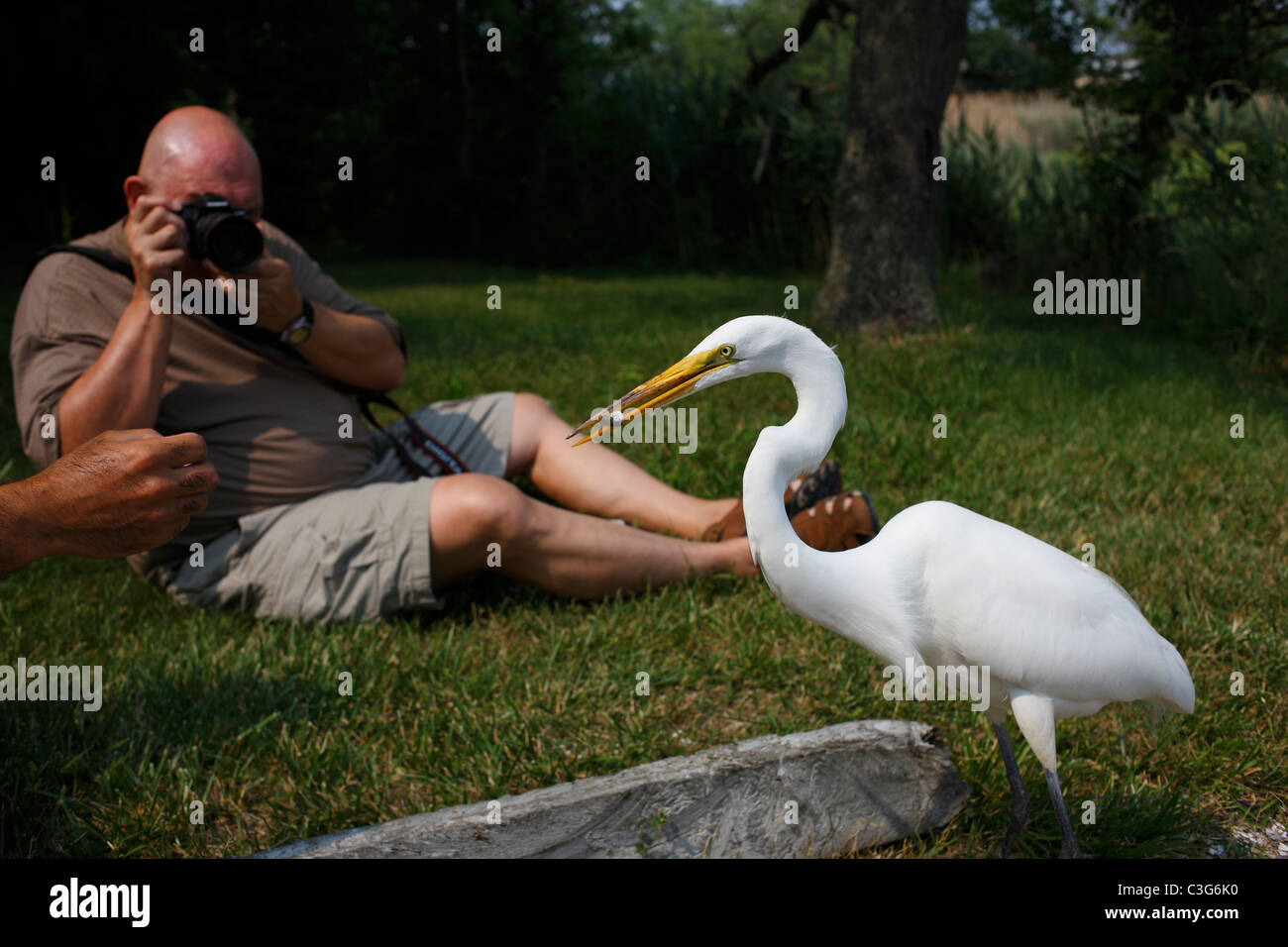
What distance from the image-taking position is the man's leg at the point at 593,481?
11.3 feet

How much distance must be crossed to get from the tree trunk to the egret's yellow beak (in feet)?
16.0

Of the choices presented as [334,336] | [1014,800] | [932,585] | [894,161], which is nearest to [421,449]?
[334,336]

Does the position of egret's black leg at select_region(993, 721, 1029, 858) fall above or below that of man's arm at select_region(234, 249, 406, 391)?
below

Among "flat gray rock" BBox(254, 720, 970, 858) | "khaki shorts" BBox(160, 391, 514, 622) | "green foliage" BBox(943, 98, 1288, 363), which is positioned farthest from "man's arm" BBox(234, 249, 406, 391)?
"green foliage" BBox(943, 98, 1288, 363)

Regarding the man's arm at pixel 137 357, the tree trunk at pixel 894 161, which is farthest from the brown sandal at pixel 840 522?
the tree trunk at pixel 894 161

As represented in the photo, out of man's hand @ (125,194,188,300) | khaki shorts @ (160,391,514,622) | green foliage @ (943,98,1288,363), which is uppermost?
green foliage @ (943,98,1288,363)

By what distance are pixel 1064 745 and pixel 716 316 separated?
6.05 meters

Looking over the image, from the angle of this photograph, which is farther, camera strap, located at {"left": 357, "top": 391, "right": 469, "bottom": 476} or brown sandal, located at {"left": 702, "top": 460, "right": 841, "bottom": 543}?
camera strap, located at {"left": 357, "top": 391, "right": 469, "bottom": 476}

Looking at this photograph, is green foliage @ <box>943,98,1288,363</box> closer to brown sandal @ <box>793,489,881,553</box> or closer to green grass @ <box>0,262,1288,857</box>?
green grass @ <box>0,262,1288,857</box>

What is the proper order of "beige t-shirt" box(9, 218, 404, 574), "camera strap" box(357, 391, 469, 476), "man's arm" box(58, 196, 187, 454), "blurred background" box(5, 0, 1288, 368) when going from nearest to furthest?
"man's arm" box(58, 196, 187, 454) < "beige t-shirt" box(9, 218, 404, 574) < "camera strap" box(357, 391, 469, 476) < "blurred background" box(5, 0, 1288, 368)

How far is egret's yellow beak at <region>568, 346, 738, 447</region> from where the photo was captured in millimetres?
1724

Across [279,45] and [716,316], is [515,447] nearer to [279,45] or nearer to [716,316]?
[716,316]

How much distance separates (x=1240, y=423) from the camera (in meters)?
4.61

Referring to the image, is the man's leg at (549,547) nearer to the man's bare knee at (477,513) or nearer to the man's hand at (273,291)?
the man's bare knee at (477,513)
